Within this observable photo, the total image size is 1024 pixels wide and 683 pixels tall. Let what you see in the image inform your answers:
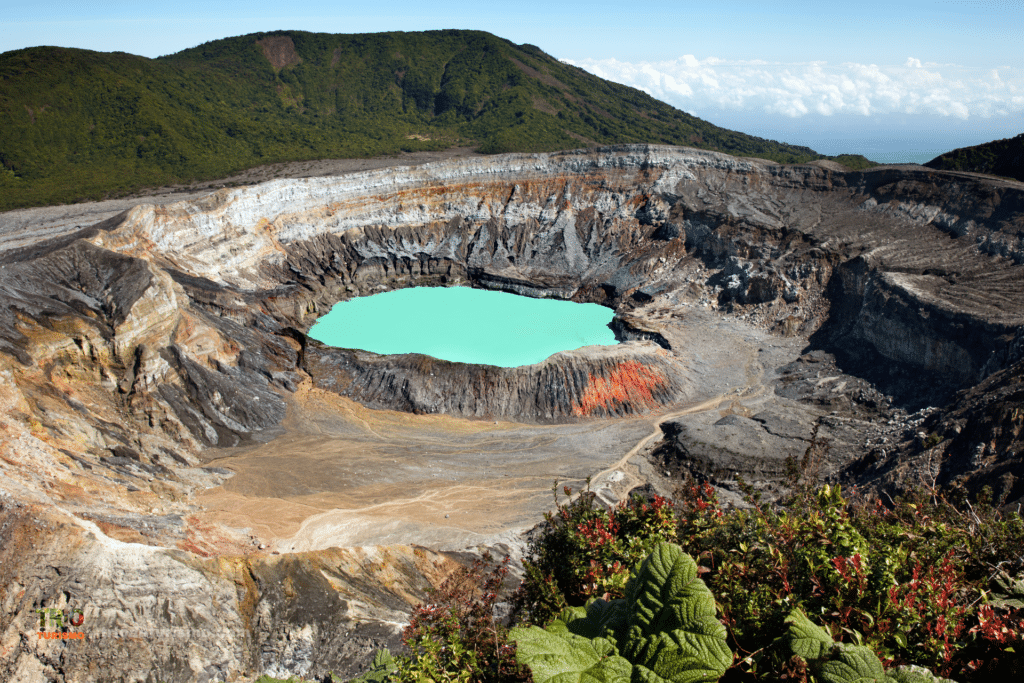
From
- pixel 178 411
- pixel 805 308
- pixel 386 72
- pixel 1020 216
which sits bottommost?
pixel 178 411

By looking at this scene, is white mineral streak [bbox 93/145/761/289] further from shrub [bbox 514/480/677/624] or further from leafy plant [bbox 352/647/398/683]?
shrub [bbox 514/480/677/624]

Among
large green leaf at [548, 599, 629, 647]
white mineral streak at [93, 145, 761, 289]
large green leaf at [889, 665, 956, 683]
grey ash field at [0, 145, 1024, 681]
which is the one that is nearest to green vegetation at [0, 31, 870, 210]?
white mineral streak at [93, 145, 761, 289]

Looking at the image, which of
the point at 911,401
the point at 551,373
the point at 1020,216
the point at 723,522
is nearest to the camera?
the point at 723,522

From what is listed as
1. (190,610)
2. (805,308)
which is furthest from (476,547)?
(805,308)

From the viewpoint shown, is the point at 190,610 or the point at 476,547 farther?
the point at 476,547

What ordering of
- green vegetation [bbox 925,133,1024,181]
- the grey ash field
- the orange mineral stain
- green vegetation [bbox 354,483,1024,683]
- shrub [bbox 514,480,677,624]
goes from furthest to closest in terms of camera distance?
green vegetation [bbox 925,133,1024,181]
the orange mineral stain
the grey ash field
shrub [bbox 514,480,677,624]
green vegetation [bbox 354,483,1024,683]

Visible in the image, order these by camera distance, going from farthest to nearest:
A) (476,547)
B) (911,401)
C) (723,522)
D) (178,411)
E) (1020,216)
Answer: (1020,216)
(911,401)
(178,411)
(476,547)
(723,522)

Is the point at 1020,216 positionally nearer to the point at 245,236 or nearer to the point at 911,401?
the point at 911,401

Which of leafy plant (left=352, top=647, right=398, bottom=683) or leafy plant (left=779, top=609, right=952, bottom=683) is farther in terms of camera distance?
leafy plant (left=352, top=647, right=398, bottom=683)
